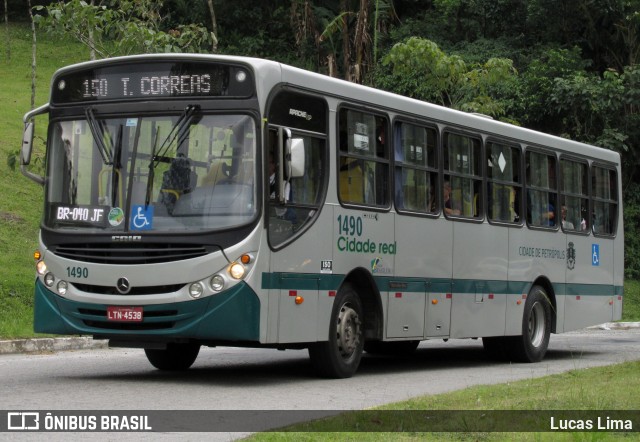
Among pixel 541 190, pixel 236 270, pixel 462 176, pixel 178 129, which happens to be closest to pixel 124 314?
pixel 236 270

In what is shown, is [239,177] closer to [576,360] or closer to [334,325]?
[334,325]

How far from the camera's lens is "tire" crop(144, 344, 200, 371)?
13734 millimetres

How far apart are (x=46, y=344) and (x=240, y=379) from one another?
5.52 metres

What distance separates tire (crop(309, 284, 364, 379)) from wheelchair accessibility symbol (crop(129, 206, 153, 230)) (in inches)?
89.2

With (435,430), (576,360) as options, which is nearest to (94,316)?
(435,430)

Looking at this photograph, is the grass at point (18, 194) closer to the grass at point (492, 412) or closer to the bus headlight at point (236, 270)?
the bus headlight at point (236, 270)

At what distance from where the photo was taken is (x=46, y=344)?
17500mm

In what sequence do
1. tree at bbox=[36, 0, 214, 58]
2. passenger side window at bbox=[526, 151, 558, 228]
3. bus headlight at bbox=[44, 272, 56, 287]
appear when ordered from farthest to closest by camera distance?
tree at bbox=[36, 0, 214, 58], passenger side window at bbox=[526, 151, 558, 228], bus headlight at bbox=[44, 272, 56, 287]

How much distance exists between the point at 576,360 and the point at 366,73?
55.2 ft

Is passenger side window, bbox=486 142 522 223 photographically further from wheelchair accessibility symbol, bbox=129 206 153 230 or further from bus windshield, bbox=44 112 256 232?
wheelchair accessibility symbol, bbox=129 206 153 230

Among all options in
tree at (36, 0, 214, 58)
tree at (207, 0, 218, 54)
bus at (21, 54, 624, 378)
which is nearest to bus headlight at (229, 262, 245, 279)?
bus at (21, 54, 624, 378)

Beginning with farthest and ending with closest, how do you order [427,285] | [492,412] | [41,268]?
1. [427,285]
2. [41,268]
3. [492,412]

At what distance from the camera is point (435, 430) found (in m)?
8.60

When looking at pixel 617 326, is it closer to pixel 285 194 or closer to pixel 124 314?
pixel 285 194
